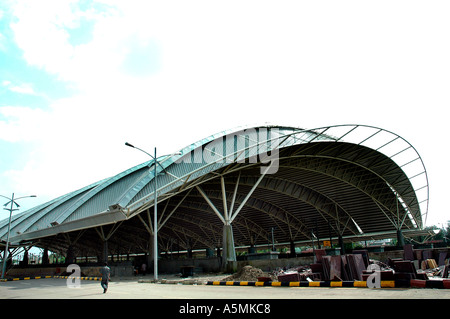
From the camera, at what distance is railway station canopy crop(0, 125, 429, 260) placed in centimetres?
3145

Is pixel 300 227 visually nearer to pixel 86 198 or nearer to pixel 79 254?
pixel 86 198

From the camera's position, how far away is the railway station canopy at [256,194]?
3145 cm

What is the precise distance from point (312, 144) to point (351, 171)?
1153cm

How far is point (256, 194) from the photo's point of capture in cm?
4781

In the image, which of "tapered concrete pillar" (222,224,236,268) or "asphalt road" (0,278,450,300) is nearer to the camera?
"asphalt road" (0,278,450,300)

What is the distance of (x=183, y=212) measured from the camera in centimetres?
5562

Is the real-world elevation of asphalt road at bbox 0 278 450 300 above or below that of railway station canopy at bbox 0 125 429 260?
below

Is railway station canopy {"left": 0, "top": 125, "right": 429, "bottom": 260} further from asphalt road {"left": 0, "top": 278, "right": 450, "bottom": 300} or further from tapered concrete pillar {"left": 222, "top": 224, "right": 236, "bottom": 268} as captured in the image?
asphalt road {"left": 0, "top": 278, "right": 450, "bottom": 300}

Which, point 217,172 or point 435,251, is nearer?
point 435,251

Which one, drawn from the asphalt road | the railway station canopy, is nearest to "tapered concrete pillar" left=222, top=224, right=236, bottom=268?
the railway station canopy

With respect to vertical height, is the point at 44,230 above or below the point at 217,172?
below

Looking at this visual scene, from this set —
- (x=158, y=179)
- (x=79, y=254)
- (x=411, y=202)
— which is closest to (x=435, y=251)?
(x=411, y=202)

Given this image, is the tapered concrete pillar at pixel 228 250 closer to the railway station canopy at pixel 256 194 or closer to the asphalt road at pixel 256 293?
the railway station canopy at pixel 256 194

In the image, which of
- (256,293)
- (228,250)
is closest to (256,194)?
(228,250)
